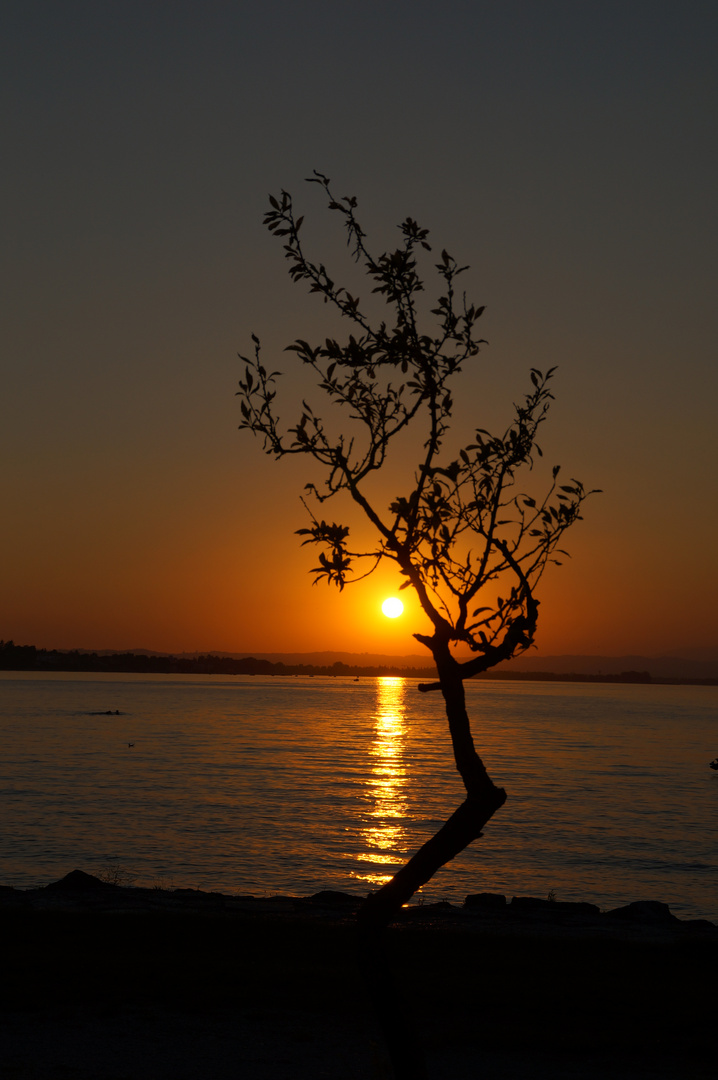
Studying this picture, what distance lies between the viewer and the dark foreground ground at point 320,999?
12133 mm

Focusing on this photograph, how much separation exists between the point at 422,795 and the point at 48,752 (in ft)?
142

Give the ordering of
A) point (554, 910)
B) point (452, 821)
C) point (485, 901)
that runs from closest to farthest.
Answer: point (452, 821) < point (554, 910) < point (485, 901)

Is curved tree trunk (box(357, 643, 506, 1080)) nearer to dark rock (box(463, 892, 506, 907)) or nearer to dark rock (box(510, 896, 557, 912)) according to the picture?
dark rock (box(510, 896, 557, 912))

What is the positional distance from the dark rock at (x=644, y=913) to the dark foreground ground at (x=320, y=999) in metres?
3.60

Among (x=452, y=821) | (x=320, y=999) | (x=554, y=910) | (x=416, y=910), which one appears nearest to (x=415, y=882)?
(x=452, y=821)

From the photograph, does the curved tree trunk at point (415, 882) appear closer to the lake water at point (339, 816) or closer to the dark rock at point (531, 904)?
the dark rock at point (531, 904)

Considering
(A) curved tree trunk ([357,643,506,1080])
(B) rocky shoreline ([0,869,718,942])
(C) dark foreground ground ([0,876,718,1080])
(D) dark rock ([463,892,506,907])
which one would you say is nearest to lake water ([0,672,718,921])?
(D) dark rock ([463,892,506,907])

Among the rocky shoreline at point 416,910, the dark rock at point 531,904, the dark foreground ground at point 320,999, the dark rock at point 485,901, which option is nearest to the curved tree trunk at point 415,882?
the dark foreground ground at point 320,999

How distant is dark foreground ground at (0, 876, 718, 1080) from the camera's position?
478 inches

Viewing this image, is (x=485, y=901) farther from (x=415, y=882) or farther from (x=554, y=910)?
(x=415, y=882)

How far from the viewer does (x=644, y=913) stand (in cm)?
2553

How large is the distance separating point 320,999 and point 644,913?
13882 mm

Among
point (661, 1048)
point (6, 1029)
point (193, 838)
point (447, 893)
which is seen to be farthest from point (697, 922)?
point (193, 838)

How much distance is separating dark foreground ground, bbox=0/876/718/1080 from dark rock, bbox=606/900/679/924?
11.8 ft
